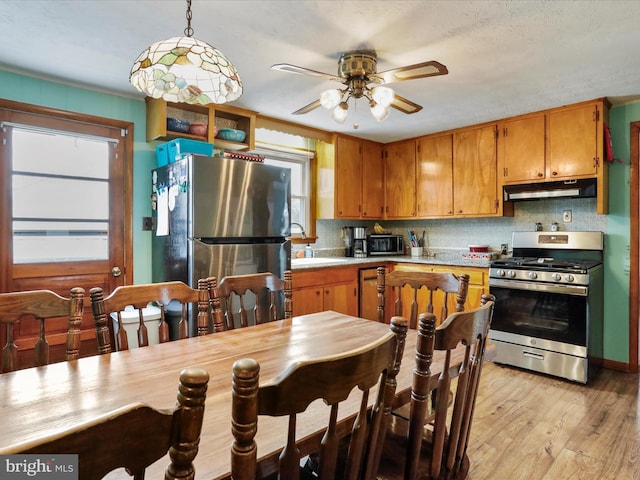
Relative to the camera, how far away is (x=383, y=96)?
2.10 metres

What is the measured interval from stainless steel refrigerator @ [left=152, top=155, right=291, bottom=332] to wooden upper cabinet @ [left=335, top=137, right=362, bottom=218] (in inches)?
44.2

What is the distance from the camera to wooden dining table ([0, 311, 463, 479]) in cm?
81

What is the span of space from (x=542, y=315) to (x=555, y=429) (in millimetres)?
1073

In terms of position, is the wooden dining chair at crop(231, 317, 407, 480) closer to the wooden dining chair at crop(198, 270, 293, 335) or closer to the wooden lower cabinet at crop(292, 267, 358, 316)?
the wooden dining chair at crop(198, 270, 293, 335)

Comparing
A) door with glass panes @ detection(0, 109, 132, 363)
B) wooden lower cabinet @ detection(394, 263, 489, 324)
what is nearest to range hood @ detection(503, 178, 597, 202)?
wooden lower cabinet @ detection(394, 263, 489, 324)

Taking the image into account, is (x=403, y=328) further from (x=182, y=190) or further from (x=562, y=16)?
(x=182, y=190)

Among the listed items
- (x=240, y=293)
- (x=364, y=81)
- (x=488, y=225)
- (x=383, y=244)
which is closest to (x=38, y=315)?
(x=240, y=293)

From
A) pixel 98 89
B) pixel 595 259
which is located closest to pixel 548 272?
pixel 595 259

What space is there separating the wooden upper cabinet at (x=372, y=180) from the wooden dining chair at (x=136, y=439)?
4015 mm

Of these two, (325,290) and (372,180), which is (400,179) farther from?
(325,290)

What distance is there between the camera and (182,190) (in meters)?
2.69

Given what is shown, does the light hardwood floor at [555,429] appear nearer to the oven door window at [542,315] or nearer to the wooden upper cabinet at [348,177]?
the oven door window at [542,315]

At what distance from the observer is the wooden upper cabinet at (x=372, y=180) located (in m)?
4.45

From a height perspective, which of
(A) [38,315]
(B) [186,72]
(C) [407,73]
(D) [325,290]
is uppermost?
(C) [407,73]
